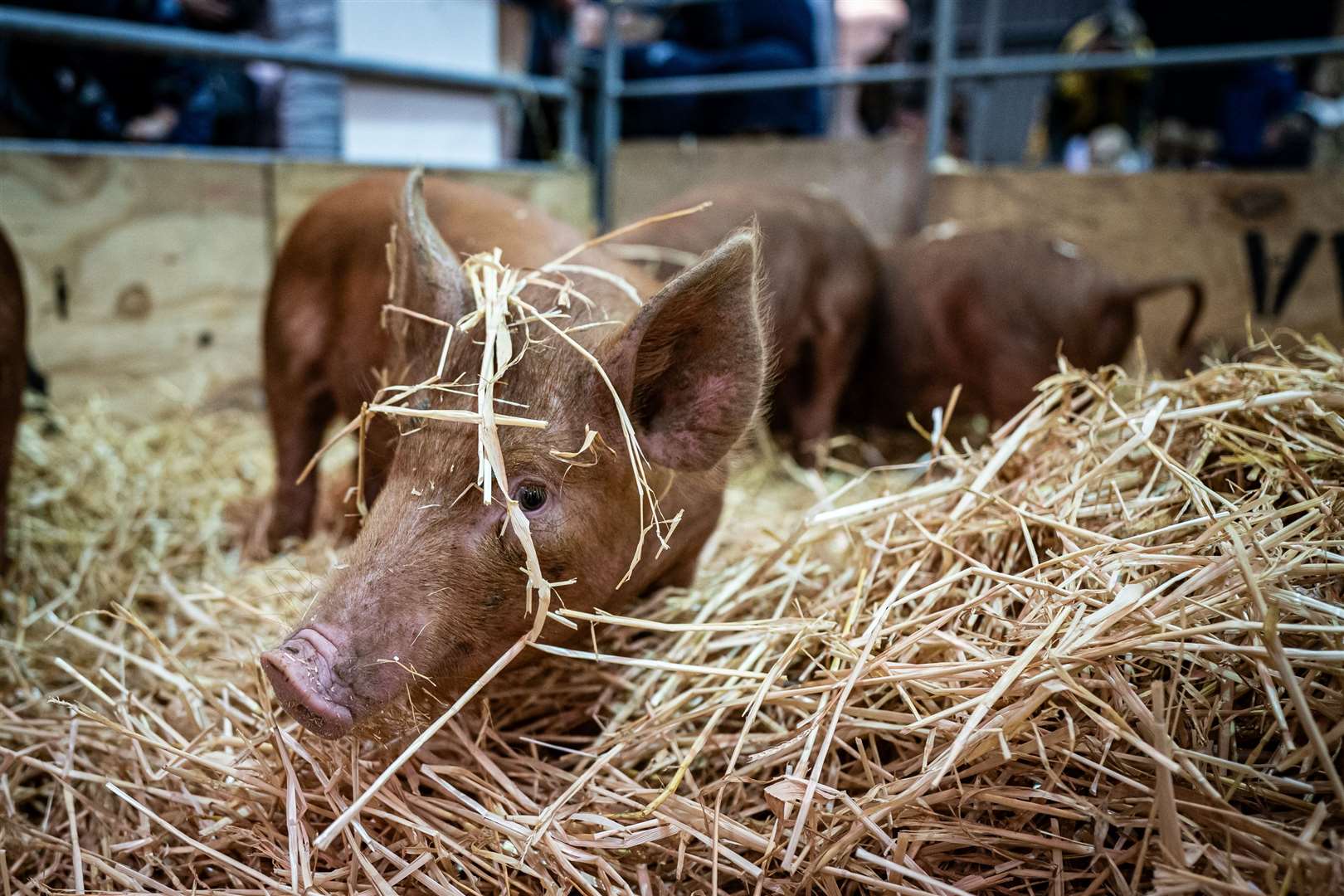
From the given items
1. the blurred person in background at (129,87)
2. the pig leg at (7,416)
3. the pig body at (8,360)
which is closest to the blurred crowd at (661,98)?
the blurred person in background at (129,87)

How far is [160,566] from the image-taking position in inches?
101

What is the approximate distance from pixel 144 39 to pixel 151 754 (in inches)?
110

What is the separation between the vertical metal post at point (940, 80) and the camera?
4.60 m

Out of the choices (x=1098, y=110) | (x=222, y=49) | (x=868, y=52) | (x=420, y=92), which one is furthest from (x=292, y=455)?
(x=868, y=52)

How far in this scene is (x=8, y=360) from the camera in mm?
2375

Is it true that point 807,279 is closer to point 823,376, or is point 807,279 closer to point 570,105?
point 823,376

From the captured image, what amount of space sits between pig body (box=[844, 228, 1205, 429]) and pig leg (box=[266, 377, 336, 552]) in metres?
2.39

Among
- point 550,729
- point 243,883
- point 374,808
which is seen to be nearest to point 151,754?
point 243,883

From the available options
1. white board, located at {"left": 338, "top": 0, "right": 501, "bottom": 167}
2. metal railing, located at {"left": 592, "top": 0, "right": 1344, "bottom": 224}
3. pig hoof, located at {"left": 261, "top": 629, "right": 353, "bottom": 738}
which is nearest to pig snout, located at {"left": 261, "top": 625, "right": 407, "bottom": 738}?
pig hoof, located at {"left": 261, "top": 629, "right": 353, "bottom": 738}

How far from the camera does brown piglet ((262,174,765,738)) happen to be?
1421 mm

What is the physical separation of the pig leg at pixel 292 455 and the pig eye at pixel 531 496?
58.8 inches

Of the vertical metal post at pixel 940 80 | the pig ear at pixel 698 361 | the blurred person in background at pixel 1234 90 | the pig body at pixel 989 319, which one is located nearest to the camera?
the pig ear at pixel 698 361

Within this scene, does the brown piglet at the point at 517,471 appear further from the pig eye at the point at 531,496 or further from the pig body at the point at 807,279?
the pig body at the point at 807,279

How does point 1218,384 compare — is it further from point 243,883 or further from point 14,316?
point 14,316
